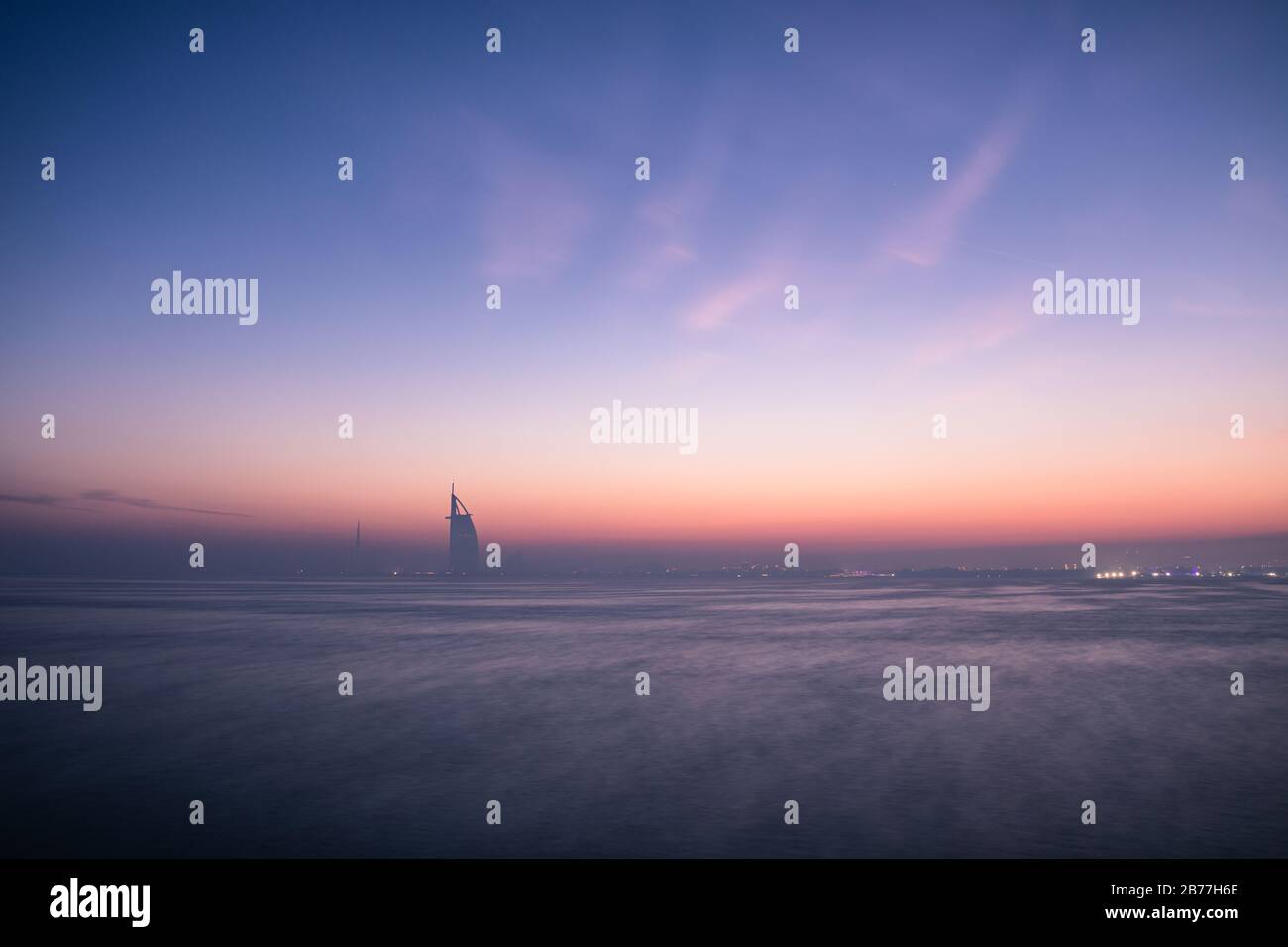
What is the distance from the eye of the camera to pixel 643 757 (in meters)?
14.2

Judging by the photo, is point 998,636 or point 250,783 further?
point 998,636

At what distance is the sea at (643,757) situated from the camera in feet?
32.6

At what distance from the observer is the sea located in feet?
32.6

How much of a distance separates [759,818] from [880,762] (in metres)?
4.04

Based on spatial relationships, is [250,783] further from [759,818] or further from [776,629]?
[776,629]
